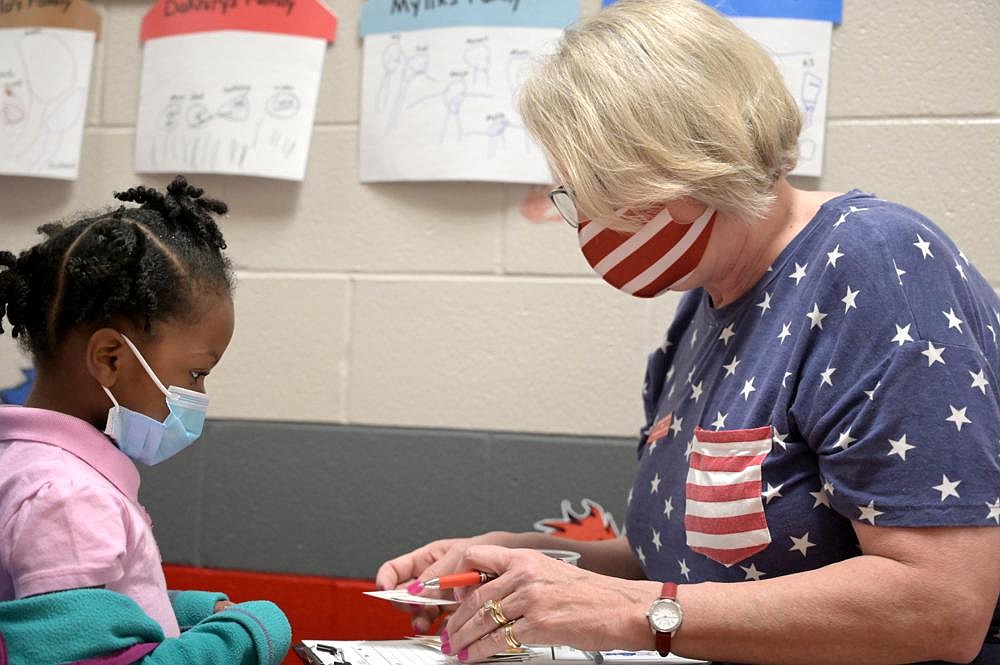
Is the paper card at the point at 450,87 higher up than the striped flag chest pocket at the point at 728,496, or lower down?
higher up

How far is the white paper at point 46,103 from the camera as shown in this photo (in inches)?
76.8

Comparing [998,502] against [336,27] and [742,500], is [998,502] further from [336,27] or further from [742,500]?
[336,27]

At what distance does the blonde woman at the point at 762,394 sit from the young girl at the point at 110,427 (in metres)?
0.30

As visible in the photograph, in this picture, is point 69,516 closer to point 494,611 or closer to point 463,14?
point 494,611

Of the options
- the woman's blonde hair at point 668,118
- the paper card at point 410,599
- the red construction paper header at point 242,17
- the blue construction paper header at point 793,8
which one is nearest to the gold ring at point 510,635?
the paper card at point 410,599

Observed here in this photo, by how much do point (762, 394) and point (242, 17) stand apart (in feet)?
4.36

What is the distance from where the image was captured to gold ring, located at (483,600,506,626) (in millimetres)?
972

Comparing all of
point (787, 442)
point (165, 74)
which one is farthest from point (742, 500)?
point (165, 74)

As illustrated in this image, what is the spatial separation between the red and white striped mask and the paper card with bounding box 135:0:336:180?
34.7 inches

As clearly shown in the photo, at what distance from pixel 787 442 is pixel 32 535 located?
689mm

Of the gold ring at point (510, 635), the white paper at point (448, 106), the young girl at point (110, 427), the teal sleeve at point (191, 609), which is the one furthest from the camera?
the white paper at point (448, 106)

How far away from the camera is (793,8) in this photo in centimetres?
168

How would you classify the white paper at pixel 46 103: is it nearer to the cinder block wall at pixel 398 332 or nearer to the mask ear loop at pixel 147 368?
the cinder block wall at pixel 398 332

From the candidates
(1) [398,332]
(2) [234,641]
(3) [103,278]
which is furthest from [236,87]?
(2) [234,641]
